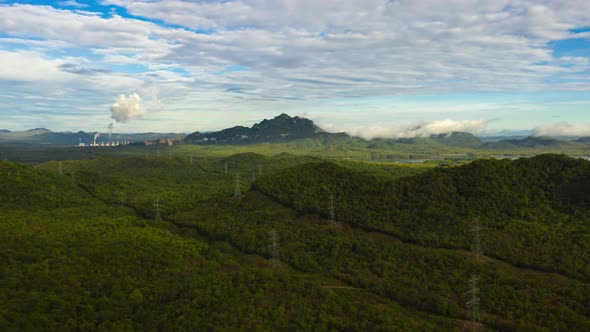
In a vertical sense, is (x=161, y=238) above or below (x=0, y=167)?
below

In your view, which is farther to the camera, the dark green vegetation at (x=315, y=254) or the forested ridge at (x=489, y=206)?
the forested ridge at (x=489, y=206)

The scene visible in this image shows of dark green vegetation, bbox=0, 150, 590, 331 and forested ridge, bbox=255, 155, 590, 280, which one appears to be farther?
forested ridge, bbox=255, 155, 590, 280

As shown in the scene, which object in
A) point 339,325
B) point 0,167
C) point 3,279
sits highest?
point 0,167

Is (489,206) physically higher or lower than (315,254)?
higher

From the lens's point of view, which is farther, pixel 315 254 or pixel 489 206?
pixel 489 206

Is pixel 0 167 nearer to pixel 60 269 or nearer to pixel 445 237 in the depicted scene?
pixel 60 269

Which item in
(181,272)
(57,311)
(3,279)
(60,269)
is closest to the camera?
(57,311)

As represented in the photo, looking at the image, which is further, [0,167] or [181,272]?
[0,167]

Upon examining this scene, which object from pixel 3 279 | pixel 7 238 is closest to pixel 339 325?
pixel 3 279
